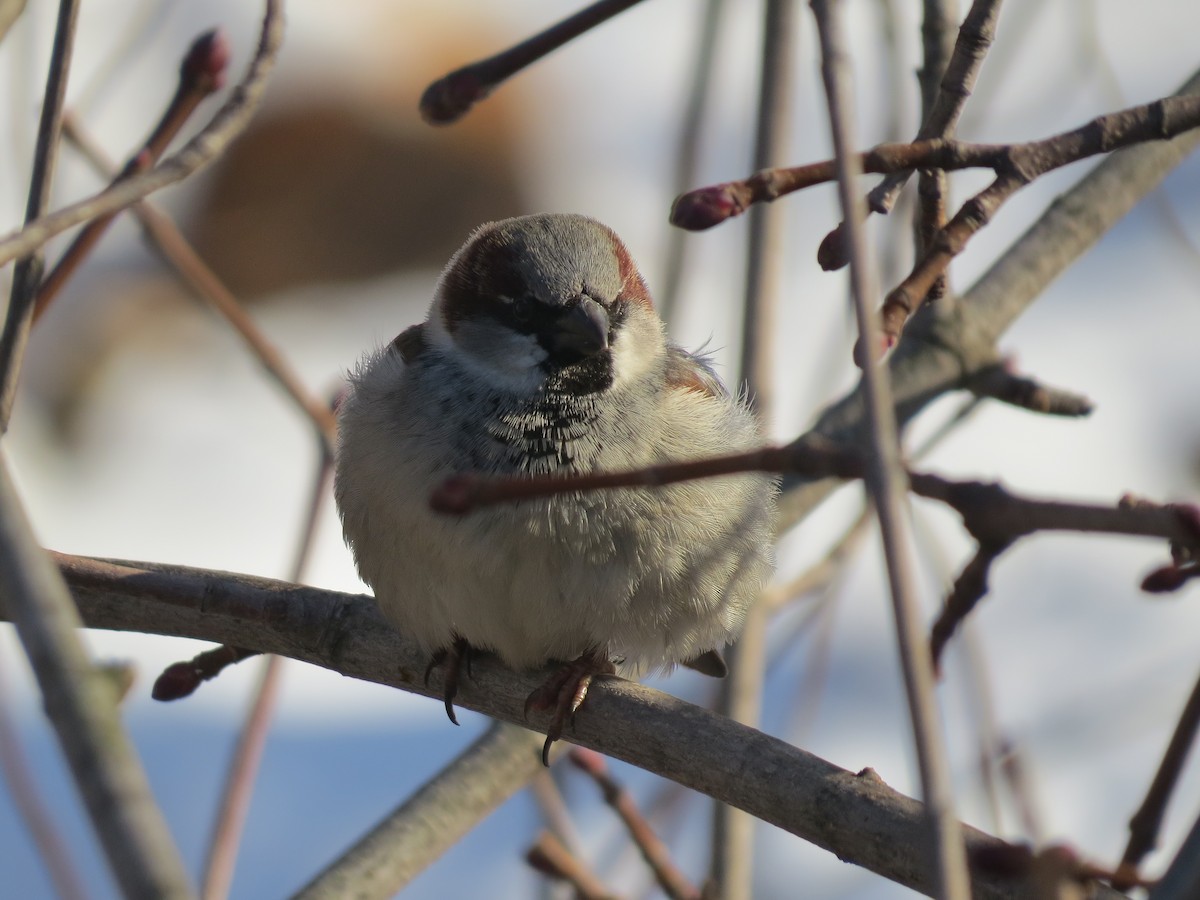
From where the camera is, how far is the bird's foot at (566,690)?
93.2 inches

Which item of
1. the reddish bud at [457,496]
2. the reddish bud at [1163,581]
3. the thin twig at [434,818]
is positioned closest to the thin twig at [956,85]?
the reddish bud at [1163,581]

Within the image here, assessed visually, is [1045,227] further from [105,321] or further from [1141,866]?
[105,321]

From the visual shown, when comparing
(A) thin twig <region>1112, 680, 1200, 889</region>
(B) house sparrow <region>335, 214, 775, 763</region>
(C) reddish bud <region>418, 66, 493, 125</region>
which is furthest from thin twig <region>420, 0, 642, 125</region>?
(A) thin twig <region>1112, 680, 1200, 889</region>

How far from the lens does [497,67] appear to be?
173cm

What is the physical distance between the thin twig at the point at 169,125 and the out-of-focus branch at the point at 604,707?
472 millimetres

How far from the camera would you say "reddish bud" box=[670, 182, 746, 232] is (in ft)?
4.65

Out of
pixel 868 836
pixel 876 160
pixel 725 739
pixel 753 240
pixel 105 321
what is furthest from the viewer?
pixel 105 321

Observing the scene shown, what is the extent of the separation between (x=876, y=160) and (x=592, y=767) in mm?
1508

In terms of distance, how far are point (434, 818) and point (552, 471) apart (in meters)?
0.67

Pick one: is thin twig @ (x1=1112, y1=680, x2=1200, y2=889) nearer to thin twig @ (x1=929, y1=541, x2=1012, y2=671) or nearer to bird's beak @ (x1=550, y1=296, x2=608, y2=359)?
thin twig @ (x1=929, y1=541, x2=1012, y2=671)

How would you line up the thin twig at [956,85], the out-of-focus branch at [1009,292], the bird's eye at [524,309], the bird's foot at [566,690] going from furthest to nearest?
the out-of-focus branch at [1009,292], the bird's eye at [524,309], the bird's foot at [566,690], the thin twig at [956,85]

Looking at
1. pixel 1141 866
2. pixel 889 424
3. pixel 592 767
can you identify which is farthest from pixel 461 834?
pixel 889 424

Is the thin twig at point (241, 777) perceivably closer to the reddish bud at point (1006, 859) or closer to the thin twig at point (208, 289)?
the thin twig at point (208, 289)

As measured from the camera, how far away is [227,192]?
6.62 meters
